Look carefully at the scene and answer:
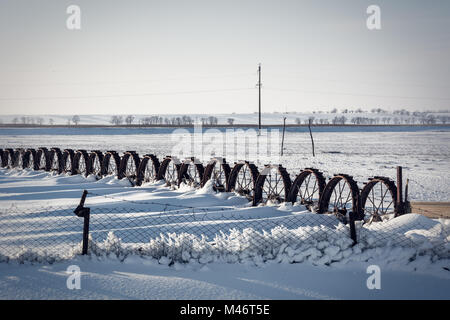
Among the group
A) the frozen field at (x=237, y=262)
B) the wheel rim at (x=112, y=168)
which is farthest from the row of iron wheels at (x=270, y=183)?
the frozen field at (x=237, y=262)

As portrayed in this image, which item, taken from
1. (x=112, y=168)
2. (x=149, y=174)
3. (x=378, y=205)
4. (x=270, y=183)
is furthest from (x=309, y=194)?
(x=112, y=168)

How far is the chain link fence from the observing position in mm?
5184

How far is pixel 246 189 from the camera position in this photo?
10695mm

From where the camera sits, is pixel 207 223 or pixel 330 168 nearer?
pixel 207 223

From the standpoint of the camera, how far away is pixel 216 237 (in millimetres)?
5734

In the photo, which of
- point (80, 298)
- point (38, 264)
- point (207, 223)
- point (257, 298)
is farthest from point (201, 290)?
point (207, 223)

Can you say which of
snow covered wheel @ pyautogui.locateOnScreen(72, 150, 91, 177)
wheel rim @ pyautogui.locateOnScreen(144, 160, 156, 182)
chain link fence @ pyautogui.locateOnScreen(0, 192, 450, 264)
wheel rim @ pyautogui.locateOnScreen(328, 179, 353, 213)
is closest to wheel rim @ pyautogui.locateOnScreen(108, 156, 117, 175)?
snow covered wheel @ pyautogui.locateOnScreen(72, 150, 91, 177)

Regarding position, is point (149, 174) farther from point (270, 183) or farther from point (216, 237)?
point (216, 237)

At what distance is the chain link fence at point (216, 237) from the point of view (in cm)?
518

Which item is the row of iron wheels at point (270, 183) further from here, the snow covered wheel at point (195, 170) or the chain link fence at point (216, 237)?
the chain link fence at point (216, 237)

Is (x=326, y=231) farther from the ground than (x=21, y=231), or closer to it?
farther from the ground

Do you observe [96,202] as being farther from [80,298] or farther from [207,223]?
[80,298]

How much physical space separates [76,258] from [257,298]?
8.80ft
